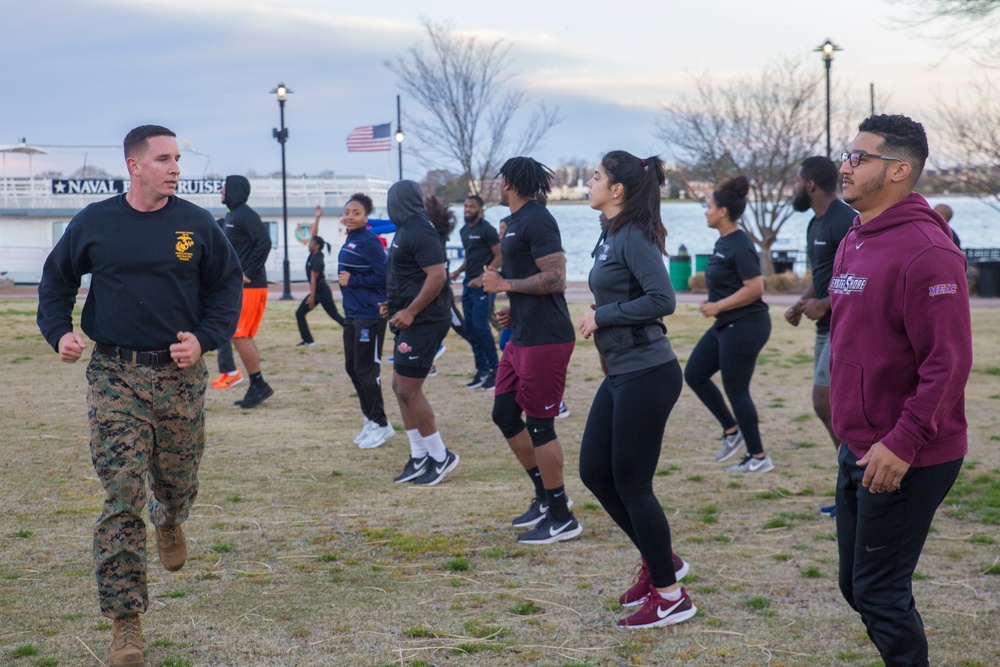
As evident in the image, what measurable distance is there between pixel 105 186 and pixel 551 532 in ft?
136

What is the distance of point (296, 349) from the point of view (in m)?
16.2

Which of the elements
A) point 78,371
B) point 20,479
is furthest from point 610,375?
point 78,371

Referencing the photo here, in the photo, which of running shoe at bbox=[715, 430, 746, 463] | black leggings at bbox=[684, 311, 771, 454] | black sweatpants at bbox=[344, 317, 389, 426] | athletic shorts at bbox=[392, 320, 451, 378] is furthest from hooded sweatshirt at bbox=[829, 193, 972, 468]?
black sweatpants at bbox=[344, 317, 389, 426]

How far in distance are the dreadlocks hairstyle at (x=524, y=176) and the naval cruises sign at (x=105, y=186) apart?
38.4 metres

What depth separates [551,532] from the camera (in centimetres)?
607

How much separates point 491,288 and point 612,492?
66.0 inches

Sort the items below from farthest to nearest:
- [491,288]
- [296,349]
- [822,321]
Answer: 1. [296,349]
2. [822,321]
3. [491,288]

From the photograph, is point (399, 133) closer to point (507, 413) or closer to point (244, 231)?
point (244, 231)

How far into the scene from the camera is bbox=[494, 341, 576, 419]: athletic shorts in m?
5.96

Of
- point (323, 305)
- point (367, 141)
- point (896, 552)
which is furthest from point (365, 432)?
point (367, 141)

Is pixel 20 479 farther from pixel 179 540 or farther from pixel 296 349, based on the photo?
pixel 296 349

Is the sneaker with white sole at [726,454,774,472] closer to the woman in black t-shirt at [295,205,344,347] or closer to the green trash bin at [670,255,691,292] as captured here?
the woman in black t-shirt at [295,205,344,347]

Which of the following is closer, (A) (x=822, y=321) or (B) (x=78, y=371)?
(A) (x=822, y=321)

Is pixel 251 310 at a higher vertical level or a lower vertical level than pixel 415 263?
lower
